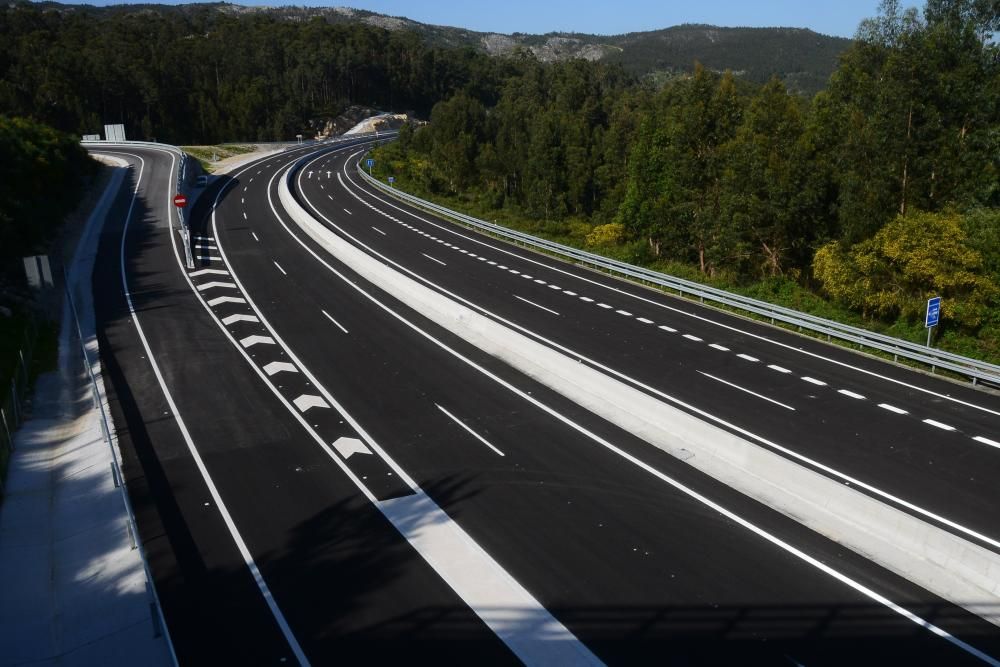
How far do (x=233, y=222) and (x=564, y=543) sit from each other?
137 feet

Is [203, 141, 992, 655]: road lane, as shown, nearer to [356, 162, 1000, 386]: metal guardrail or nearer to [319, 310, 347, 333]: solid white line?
[319, 310, 347, 333]: solid white line

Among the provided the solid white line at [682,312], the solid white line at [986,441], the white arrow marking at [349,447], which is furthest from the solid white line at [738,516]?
the solid white line at [682,312]

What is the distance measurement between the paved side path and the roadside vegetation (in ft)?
79.1

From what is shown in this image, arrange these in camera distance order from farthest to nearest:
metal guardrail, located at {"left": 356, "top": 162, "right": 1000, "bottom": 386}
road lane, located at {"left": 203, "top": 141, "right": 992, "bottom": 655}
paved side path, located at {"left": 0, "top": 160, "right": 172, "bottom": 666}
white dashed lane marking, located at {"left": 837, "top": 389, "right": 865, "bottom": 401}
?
metal guardrail, located at {"left": 356, "top": 162, "right": 1000, "bottom": 386}, white dashed lane marking, located at {"left": 837, "top": 389, "right": 865, "bottom": 401}, road lane, located at {"left": 203, "top": 141, "right": 992, "bottom": 655}, paved side path, located at {"left": 0, "top": 160, "right": 172, "bottom": 666}

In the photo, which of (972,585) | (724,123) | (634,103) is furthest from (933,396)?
(634,103)

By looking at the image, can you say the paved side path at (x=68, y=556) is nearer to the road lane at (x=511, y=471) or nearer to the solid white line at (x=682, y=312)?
the road lane at (x=511, y=471)

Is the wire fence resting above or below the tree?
below

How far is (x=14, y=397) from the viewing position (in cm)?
1920

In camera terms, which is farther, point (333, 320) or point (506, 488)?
point (333, 320)

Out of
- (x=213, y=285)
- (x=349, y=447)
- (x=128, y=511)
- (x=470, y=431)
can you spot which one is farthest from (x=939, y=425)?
(x=213, y=285)

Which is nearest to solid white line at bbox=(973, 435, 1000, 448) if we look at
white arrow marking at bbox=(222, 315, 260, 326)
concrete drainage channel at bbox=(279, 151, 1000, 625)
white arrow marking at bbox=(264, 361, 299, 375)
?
concrete drainage channel at bbox=(279, 151, 1000, 625)

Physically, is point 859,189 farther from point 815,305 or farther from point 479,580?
point 479,580

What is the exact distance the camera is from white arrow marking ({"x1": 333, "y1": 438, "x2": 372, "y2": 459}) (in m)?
16.9

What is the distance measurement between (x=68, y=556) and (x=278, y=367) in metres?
9.91
